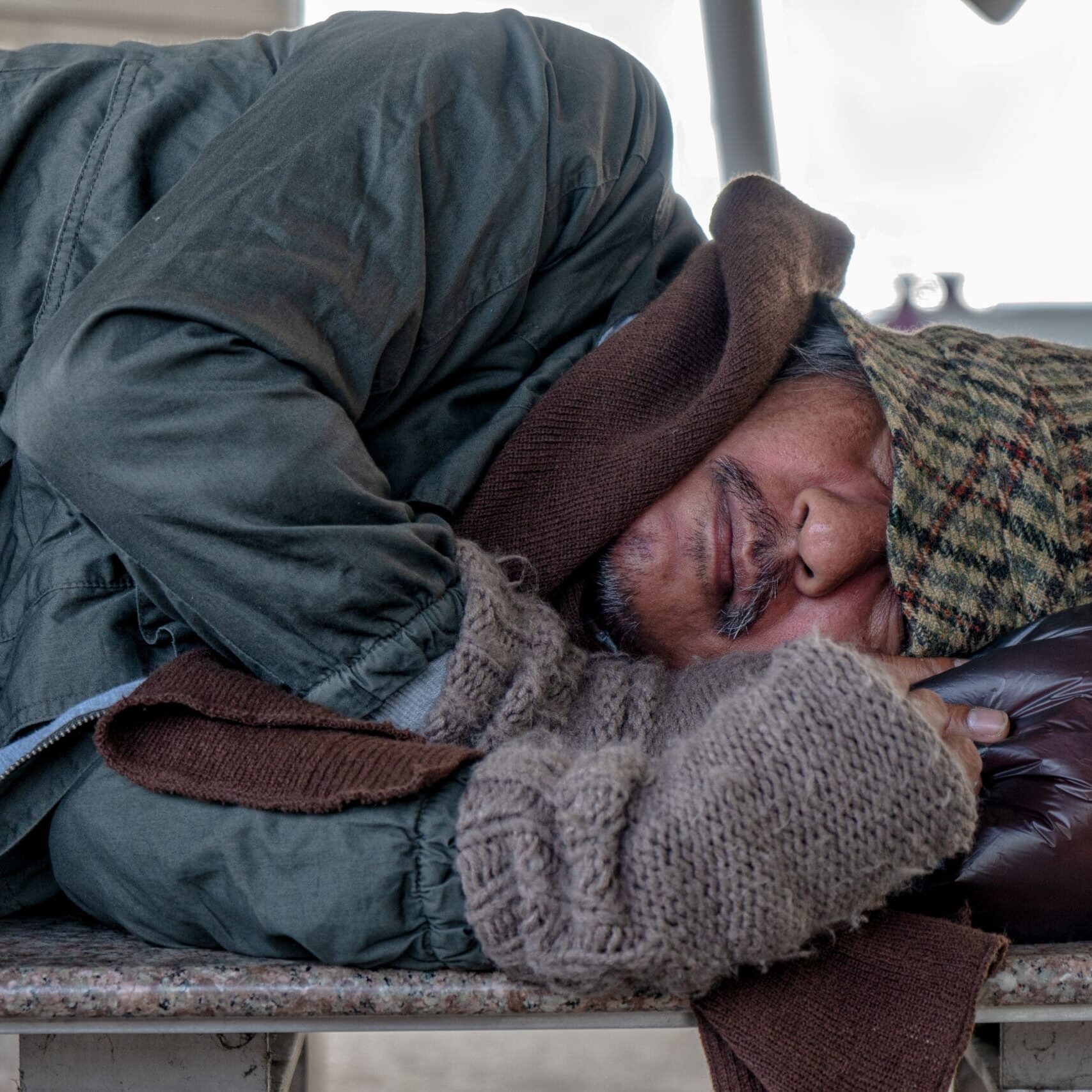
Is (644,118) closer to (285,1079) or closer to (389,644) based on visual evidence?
Result: (389,644)

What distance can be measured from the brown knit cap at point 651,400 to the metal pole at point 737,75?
97.4 inches

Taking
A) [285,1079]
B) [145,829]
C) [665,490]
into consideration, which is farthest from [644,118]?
[285,1079]

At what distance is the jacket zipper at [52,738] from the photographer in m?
1.02

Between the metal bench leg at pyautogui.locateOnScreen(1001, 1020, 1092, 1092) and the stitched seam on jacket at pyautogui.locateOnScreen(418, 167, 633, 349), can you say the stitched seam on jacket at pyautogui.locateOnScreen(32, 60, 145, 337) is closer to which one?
the stitched seam on jacket at pyautogui.locateOnScreen(418, 167, 633, 349)

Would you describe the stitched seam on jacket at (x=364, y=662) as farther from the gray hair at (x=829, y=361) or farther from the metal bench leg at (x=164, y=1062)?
the gray hair at (x=829, y=361)

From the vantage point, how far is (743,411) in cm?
139

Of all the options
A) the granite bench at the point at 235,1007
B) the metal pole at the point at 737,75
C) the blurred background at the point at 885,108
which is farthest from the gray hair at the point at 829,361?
the metal pole at the point at 737,75

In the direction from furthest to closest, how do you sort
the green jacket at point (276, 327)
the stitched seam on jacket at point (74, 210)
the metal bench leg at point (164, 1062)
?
the stitched seam on jacket at point (74, 210) → the green jacket at point (276, 327) → the metal bench leg at point (164, 1062)

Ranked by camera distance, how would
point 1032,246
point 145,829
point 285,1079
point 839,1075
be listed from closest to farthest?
point 839,1075 → point 145,829 → point 285,1079 → point 1032,246

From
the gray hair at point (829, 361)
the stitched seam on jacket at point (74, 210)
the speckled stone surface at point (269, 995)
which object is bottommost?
the speckled stone surface at point (269, 995)

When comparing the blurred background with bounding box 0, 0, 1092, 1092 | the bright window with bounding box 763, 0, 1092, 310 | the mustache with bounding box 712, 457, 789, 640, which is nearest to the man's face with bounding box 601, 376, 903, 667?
the mustache with bounding box 712, 457, 789, 640

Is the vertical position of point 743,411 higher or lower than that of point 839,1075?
higher

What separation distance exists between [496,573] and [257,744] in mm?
295

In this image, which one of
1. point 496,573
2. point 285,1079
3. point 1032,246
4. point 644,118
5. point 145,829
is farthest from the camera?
point 1032,246
